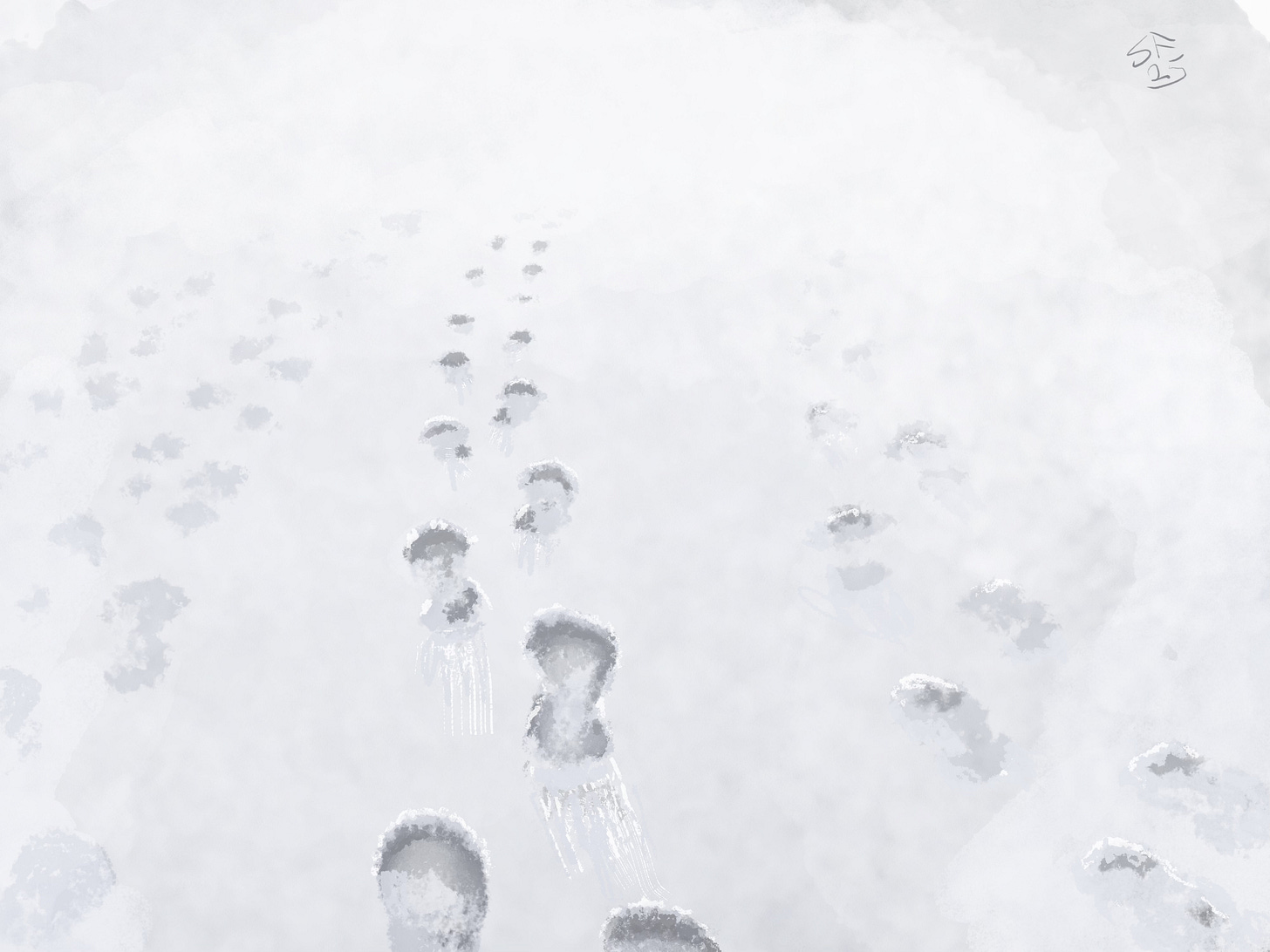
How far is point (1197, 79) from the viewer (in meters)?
0.83

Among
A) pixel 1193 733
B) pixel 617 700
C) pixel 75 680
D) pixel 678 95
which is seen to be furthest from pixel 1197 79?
pixel 75 680

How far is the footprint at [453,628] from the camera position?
552mm

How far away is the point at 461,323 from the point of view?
76 cm

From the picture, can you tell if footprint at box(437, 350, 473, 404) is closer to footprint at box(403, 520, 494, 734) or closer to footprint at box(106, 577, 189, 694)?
footprint at box(403, 520, 494, 734)

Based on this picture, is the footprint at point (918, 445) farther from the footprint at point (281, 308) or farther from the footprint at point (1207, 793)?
the footprint at point (281, 308)

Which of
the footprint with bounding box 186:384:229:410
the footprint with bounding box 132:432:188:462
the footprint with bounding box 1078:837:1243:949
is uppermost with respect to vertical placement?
the footprint with bounding box 186:384:229:410

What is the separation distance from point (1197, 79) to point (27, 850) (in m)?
1.17

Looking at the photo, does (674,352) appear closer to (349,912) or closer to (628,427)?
(628,427)

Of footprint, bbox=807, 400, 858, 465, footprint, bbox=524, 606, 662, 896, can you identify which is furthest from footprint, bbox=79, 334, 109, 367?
footprint, bbox=807, 400, 858, 465

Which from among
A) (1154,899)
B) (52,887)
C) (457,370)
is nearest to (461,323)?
(457,370)

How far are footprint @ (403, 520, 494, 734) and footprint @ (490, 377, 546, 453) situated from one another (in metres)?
0.10

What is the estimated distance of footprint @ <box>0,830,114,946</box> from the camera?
0.47 metres

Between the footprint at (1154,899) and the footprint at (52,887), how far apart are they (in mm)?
577
